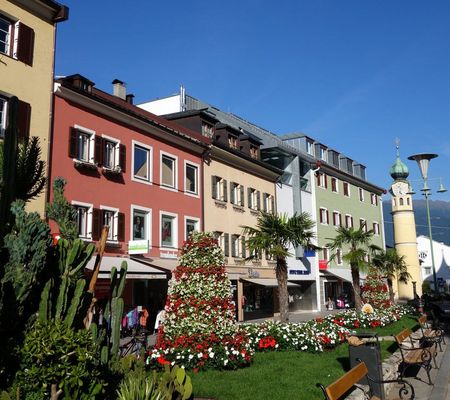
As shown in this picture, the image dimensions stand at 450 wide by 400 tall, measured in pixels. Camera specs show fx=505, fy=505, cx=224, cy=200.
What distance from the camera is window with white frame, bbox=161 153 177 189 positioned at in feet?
86.8

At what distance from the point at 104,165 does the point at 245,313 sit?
15134 mm

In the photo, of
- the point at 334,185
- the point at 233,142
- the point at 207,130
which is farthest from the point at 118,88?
the point at 334,185

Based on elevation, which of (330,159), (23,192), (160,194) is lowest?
(23,192)

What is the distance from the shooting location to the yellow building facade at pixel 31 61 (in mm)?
17906

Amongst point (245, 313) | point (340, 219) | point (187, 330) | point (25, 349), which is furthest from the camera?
point (340, 219)

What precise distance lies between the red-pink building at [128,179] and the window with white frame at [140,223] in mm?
47

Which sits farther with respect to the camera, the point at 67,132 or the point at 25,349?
the point at 67,132

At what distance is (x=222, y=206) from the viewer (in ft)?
102

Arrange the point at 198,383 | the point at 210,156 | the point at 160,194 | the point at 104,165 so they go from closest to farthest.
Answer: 1. the point at 198,383
2. the point at 104,165
3. the point at 160,194
4. the point at 210,156

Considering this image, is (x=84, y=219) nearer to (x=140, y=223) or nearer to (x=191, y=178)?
(x=140, y=223)

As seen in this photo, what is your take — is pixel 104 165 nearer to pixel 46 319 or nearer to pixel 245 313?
pixel 245 313

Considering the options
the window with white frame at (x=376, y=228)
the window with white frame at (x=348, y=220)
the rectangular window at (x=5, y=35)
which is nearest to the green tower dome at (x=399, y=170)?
the window with white frame at (x=376, y=228)

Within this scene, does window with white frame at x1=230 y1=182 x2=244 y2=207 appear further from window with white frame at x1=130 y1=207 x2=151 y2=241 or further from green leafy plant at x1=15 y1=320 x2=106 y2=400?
green leafy plant at x1=15 y1=320 x2=106 y2=400

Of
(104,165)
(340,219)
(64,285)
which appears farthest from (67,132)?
(340,219)
